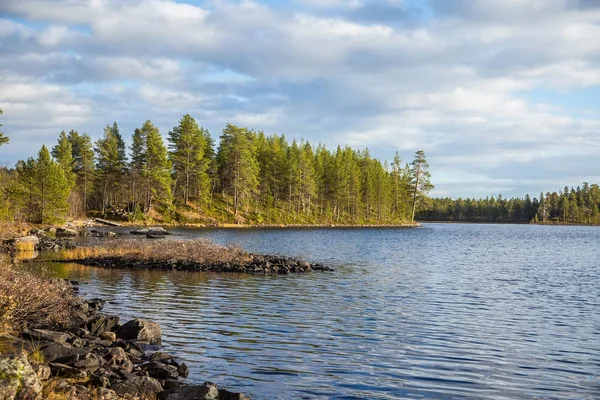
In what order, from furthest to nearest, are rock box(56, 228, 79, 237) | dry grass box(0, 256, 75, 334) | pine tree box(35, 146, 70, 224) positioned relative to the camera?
pine tree box(35, 146, 70, 224) → rock box(56, 228, 79, 237) → dry grass box(0, 256, 75, 334)

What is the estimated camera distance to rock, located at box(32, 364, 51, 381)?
11.1m

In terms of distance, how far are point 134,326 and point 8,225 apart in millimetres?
35991


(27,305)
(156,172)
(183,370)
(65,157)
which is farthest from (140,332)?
(65,157)

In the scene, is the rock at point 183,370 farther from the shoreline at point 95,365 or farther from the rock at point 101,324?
the rock at point 101,324

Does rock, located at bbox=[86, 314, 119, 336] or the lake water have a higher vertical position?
rock, located at bbox=[86, 314, 119, 336]

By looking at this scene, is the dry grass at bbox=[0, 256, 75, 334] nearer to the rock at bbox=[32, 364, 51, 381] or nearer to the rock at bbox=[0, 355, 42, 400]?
the rock at bbox=[32, 364, 51, 381]

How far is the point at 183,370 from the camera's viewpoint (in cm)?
1495

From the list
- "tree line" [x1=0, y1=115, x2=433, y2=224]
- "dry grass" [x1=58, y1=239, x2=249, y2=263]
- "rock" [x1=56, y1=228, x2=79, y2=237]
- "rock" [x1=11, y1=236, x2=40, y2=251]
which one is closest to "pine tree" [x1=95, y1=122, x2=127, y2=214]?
"tree line" [x1=0, y1=115, x2=433, y2=224]

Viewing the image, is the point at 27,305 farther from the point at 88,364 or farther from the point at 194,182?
the point at 194,182

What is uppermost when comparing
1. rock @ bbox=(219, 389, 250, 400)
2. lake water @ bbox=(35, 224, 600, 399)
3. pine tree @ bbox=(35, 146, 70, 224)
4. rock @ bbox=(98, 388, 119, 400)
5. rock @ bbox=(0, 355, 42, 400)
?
pine tree @ bbox=(35, 146, 70, 224)

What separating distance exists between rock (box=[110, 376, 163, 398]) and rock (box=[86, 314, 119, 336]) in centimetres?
643

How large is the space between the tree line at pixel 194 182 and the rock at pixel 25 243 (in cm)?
1993

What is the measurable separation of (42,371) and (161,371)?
12.0 feet

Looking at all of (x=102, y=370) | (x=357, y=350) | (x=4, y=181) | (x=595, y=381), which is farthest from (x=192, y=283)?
(x=4, y=181)
